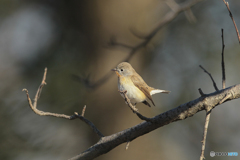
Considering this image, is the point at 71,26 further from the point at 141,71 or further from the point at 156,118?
the point at 156,118

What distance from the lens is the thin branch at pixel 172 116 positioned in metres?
1.82

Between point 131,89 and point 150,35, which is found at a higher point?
point 150,35

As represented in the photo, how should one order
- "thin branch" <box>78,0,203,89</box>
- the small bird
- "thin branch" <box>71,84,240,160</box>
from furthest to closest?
"thin branch" <box>78,0,203,89</box>
the small bird
"thin branch" <box>71,84,240,160</box>

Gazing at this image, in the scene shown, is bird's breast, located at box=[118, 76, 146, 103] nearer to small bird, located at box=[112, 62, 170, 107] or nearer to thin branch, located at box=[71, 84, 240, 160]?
small bird, located at box=[112, 62, 170, 107]

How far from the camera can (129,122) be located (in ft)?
14.0

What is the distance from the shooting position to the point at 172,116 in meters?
1.91

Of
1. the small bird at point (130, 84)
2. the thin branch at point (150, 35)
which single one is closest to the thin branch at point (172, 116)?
the small bird at point (130, 84)

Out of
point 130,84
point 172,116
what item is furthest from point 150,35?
point 172,116

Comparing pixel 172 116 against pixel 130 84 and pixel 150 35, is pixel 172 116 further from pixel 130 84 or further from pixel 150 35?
pixel 150 35

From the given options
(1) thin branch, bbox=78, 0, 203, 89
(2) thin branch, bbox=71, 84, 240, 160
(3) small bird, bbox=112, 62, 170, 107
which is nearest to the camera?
(2) thin branch, bbox=71, 84, 240, 160

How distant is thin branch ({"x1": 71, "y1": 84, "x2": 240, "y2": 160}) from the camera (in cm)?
182

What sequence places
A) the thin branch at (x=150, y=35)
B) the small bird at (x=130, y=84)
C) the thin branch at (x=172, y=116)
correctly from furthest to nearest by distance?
the thin branch at (x=150, y=35)
the small bird at (x=130, y=84)
the thin branch at (x=172, y=116)

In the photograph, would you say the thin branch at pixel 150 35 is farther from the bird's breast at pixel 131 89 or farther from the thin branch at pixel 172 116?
the thin branch at pixel 172 116

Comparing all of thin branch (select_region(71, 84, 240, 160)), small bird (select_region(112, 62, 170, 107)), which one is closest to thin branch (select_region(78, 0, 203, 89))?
small bird (select_region(112, 62, 170, 107))
